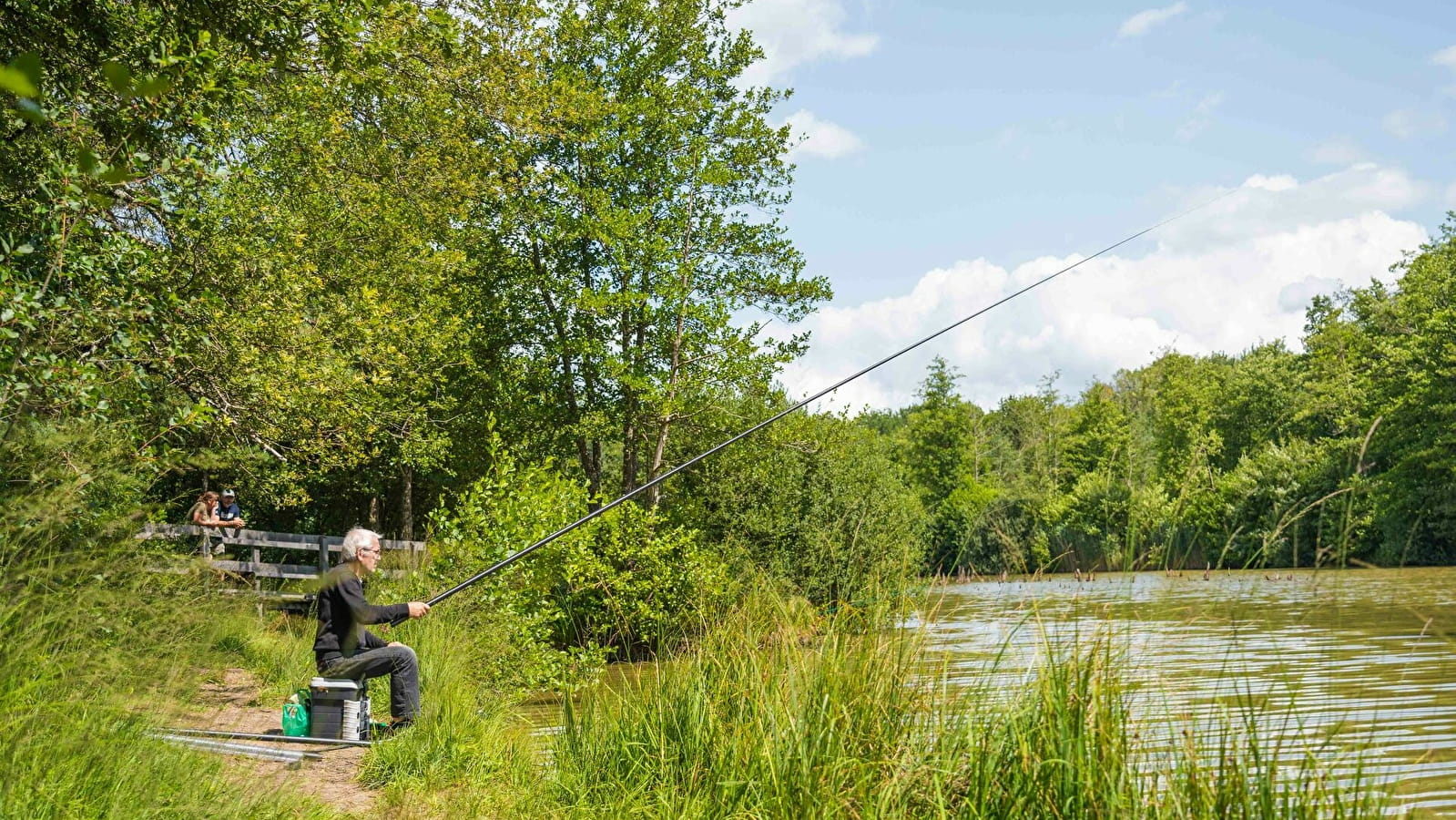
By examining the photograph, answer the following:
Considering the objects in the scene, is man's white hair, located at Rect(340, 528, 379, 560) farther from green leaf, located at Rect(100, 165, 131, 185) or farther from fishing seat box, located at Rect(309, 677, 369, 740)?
green leaf, located at Rect(100, 165, 131, 185)

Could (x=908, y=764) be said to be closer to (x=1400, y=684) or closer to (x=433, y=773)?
(x=433, y=773)

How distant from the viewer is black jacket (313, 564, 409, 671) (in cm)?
672

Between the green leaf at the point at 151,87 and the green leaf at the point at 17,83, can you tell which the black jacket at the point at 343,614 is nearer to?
the green leaf at the point at 151,87

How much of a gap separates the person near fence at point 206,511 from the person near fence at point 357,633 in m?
8.01

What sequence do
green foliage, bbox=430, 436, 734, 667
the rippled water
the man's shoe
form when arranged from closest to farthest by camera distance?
the rippled water, the man's shoe, green foliage, bbox=430, 436, 734, 667

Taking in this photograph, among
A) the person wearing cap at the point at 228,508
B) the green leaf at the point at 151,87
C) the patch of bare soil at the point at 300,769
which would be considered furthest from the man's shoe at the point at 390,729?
the person wearing cap at the point at 228,508

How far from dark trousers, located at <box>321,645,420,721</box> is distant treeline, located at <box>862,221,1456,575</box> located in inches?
133

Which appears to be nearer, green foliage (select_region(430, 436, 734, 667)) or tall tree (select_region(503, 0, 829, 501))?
green foliage (select_region(430, 436, 734, 667))

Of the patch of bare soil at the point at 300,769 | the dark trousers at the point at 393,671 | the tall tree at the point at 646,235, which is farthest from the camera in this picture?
the tall tree at the point at 646,235

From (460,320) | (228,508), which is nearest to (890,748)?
(228,508)

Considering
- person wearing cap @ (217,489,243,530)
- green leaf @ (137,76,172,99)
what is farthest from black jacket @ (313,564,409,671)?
person wearing cap @ (217,489,243,530)

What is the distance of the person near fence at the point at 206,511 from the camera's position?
14.1 metres

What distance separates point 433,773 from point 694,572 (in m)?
10.8

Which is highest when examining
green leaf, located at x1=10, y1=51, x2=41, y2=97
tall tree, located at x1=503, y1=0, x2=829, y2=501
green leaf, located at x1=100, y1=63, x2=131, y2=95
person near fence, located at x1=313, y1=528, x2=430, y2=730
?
tall tree, located at x1=503, y1=0, x2=829, y2=501
